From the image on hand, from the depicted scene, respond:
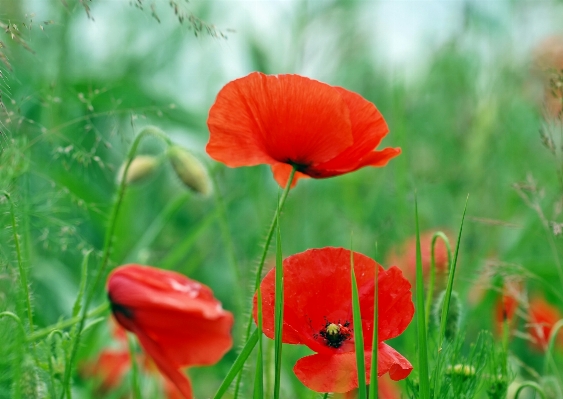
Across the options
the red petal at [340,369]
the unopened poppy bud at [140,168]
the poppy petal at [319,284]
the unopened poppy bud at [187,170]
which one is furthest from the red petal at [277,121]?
the unopened poppy bud at [140,168]

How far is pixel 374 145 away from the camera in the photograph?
2.48 feet

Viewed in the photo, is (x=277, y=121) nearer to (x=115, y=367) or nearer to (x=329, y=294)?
(x=329, y=294)

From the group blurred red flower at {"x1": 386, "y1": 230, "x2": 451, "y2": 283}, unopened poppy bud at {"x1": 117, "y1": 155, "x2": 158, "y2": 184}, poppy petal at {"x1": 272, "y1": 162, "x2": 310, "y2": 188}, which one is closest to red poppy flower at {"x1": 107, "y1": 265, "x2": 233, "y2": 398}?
poppy petal at {"x1": 272, "y1": 162, "x2": 310, "y2": 188}

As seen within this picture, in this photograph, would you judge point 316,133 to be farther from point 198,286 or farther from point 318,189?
point 318,189

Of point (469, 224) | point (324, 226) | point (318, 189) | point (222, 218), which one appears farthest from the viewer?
point (318, 189)

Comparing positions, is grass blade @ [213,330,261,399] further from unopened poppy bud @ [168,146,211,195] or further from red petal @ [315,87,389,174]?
unopened poppy bud @ [168,146,211,195]

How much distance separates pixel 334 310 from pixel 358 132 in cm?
18

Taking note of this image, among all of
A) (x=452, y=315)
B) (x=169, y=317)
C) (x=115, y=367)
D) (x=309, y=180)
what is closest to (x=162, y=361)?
(x=169, y=317)

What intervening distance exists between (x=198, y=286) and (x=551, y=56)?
1.34 meters

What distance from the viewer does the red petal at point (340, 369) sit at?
1.98ft

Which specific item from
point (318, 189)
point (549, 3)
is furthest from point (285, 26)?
point (549, 3)

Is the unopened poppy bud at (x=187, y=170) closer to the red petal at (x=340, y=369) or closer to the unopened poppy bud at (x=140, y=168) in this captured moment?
the unopened poppy bud at (x=140, y=168)

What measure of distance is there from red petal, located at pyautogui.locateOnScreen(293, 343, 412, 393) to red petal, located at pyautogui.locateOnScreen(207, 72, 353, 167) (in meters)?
0.20

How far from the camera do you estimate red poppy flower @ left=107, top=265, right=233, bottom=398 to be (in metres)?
0.85
